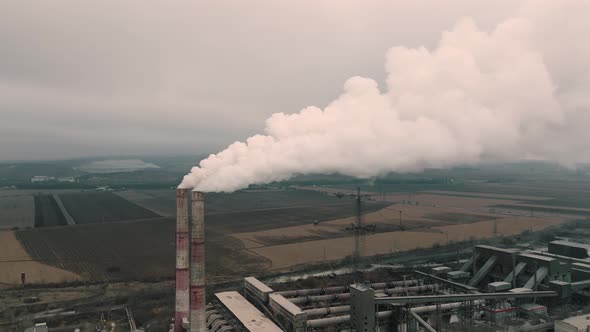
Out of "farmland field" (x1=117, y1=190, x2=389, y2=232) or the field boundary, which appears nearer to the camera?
"farmland field" (x1=117, y1=190, x2=389, y2=232)

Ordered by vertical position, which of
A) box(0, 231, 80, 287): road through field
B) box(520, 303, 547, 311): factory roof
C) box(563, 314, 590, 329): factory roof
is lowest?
box(520, 303, 547, 311): factory roof

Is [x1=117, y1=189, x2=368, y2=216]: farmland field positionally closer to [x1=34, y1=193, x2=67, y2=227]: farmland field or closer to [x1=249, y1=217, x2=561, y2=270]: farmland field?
[x1=34, y1=193, x2=67, y2=227]: farmland field

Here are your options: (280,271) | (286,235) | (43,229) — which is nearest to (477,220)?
(286,235)

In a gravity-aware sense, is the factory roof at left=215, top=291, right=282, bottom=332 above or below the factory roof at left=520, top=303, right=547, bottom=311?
above

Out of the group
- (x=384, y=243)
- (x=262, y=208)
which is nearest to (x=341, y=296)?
(x=384, y=243)

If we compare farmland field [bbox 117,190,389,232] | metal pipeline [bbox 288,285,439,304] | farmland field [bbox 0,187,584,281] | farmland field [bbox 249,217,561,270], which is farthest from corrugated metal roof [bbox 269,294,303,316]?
farmland field [bbox 117,190,389,232]

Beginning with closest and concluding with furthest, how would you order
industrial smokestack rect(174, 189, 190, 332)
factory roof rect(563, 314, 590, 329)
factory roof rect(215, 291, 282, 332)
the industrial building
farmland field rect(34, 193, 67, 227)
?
factory roof rect(215, 291, 282, 332)
industrial smokestack rect(174, 189, 190, 332)
the industrial building
factory roof rect(563, 314, 590, 329)
farmland field rect(34, 193, 67, 227)

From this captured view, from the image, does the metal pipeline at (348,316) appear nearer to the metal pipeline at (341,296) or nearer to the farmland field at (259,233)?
the metal pipeline at (341,296)
